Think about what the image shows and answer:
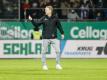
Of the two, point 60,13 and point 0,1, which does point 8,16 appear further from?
point 60,13

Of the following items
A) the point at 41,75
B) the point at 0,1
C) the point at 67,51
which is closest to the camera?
the point at 41,75

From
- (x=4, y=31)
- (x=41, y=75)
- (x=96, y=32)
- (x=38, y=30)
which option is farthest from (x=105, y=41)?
(x=41, y=75)

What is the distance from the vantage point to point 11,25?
2734 cm

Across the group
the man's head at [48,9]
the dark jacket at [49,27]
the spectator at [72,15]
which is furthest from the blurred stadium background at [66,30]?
the man's head at [48,9]

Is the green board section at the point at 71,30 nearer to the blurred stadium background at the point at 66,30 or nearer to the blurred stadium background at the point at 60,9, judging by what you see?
the blurred stadium background at the point at 66,30

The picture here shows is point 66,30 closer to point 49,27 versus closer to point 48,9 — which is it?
point 49,27

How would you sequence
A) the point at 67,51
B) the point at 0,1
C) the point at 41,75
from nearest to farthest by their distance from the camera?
the point at 41,75
the point at 67,51
the point at 0,1

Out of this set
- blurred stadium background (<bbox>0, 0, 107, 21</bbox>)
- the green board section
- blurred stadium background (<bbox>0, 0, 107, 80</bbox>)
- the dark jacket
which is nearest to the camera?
the dark jacket

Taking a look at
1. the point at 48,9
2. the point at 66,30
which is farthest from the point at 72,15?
the point at 48,9

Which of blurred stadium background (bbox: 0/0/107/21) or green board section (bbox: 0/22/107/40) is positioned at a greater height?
blurred stadium background (bbox: 0/0/107/21)

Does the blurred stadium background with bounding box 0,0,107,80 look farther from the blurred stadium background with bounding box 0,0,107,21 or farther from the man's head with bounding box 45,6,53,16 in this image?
the man's head with bounding box 45,6,53,16

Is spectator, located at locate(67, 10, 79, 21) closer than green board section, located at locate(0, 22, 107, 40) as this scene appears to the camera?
No

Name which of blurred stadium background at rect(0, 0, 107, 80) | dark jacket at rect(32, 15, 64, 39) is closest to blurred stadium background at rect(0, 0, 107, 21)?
blurred stadium background at rect(0, 0, 107, 80)

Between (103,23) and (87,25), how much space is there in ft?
2.81
